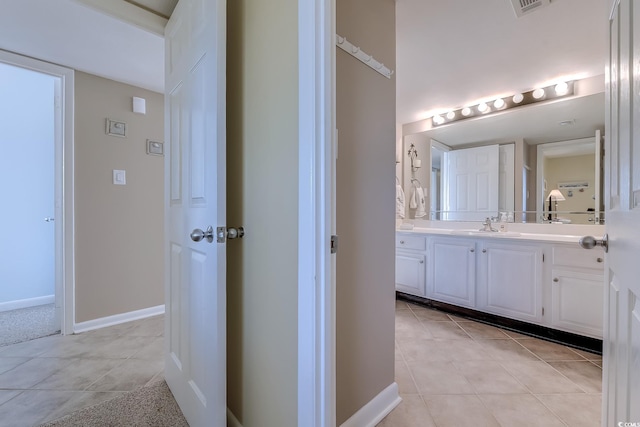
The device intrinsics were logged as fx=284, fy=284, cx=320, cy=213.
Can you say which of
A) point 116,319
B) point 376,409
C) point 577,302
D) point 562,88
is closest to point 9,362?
point 116,319

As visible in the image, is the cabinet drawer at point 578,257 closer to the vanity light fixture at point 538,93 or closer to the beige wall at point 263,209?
the vanity light fixture at point 538,93

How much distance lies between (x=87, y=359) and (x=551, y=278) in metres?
3.36

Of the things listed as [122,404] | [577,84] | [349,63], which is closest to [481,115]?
[577,84]

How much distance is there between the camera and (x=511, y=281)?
7.82 ft

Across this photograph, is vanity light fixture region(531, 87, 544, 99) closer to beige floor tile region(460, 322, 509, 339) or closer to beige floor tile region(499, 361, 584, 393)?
beige floor tile region(460, 322, 509, 339)

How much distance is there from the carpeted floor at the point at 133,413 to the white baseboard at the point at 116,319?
116cm

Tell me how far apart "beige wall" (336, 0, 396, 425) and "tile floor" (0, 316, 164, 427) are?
4.06 feet

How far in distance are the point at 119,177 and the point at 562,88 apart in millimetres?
3933

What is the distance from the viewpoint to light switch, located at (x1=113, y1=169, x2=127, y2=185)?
2.43 m

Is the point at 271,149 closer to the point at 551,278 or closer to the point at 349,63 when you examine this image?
the point at 349,63

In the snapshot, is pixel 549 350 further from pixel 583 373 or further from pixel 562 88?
pixel 562 88

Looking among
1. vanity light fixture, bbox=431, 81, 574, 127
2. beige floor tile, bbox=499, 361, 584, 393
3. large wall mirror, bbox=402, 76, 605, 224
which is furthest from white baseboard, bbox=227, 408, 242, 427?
vanity light fixture, bbox=431, 81, 574, 127

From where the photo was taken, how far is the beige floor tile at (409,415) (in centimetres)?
133

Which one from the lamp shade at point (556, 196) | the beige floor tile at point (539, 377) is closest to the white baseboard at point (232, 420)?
the beige floor tile at point (539, 377)
